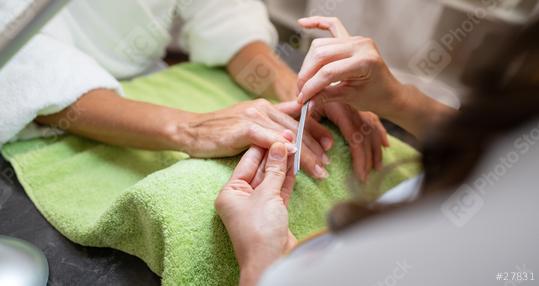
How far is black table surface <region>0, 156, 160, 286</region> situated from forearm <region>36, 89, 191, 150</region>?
15 cm

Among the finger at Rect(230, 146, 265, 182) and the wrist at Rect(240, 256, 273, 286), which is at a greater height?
the finger at Rect(230, 146, 265, 182)

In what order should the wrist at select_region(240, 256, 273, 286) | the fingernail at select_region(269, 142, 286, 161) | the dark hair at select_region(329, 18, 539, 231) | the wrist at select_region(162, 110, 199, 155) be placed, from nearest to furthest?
Result: 1. the dark hair at select_region(329, 18, 539, 231)
2. the wrist at select_region(240, 256, 273, 286)
3. the fingernail at select_region(269, 142, 286, 161)
4. the wrist at select_region(162, 110, 199, 155)

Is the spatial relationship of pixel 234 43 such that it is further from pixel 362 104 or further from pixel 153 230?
pixel 153 230

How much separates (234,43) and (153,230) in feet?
1.83

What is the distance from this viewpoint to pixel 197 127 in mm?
703

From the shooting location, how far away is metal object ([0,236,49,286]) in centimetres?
55

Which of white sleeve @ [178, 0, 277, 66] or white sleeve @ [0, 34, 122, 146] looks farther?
white sleeve @ [178, 0, 277, 66]

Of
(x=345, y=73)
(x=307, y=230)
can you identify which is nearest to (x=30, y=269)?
(x=307, y=230)

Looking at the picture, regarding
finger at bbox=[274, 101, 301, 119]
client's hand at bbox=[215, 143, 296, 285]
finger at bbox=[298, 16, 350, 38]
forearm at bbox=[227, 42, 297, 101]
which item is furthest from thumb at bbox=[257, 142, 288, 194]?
forearm at bbox=[227, 42, 297, 101]

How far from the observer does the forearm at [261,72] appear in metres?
0.93

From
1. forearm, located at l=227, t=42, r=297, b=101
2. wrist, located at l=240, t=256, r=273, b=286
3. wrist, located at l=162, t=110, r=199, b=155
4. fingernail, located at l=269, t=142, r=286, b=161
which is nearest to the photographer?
wrist, located at l=240, t=256, r=273, b=286

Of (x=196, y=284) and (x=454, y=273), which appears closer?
(x=454, y=273)

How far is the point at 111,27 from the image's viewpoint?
0.94 metres

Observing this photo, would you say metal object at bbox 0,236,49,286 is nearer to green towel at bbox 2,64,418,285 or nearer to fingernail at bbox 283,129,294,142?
green towel at bbox 2,64,418,285
